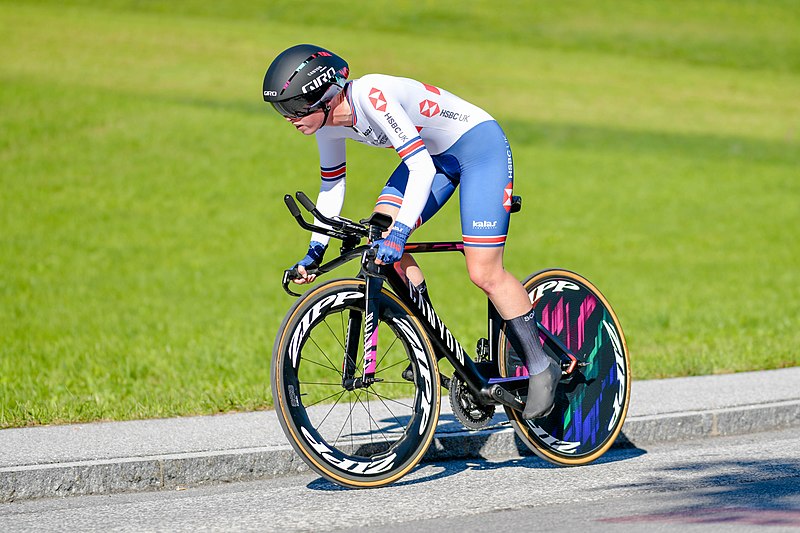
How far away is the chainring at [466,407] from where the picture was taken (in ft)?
18.6

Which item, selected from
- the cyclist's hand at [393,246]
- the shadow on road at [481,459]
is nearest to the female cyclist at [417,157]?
Result: the cyclist's hand at [393,246]

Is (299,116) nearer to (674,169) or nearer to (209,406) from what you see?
(209,406)

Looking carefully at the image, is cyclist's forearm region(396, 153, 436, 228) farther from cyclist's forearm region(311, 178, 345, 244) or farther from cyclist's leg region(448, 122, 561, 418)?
cyclist's forearm region(311, 178, 345, 244)

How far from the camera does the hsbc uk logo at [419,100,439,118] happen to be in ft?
18.1

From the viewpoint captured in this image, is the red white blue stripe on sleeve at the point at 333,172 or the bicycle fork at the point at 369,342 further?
the red white blue stripe on sleeve at the point at 333,172

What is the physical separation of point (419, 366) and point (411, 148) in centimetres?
106

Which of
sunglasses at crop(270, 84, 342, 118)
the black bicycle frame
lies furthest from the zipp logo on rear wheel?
sunglasses at crop(270, 84, 342, 118)

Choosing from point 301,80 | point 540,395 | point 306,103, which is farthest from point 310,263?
point 540,395

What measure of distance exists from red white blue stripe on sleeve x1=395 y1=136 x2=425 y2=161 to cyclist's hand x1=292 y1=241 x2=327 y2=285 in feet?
2.18

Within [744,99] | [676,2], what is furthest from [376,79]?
[676,2]

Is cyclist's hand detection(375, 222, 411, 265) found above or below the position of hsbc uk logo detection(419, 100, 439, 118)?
below

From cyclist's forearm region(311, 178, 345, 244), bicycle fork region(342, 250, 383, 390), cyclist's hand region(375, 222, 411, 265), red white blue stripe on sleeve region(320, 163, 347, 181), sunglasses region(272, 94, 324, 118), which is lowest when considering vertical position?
bicycle fork region(342, 250, 383, 390)

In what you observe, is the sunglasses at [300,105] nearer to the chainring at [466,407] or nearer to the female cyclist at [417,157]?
the female cyclist at [417,157]

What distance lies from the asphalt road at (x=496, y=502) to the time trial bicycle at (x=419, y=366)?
0.56ft
